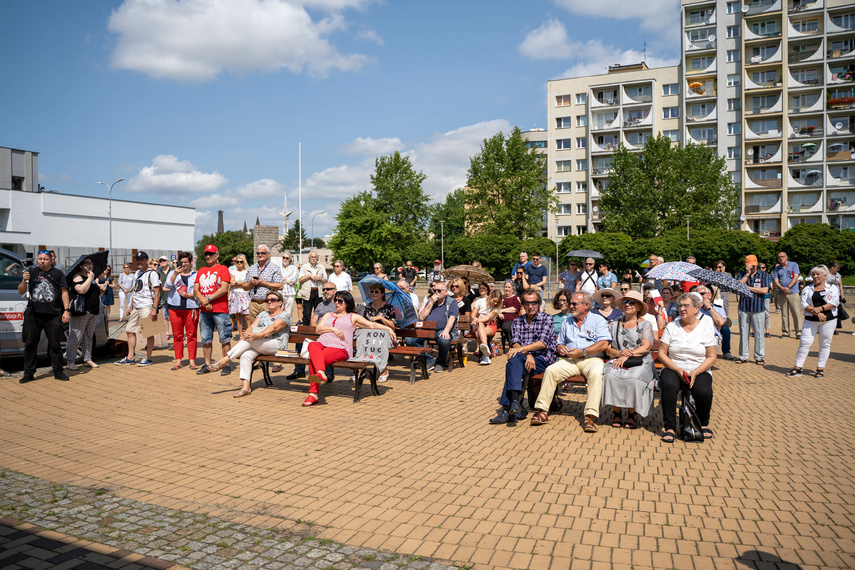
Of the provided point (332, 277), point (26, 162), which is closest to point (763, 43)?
point (332, 277)

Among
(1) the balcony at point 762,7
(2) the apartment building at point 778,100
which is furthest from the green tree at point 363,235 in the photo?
(1) the balcony at point 762,7

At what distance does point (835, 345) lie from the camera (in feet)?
47.1

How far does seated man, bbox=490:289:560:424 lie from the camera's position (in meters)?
7.18

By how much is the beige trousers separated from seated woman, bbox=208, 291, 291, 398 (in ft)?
13.1

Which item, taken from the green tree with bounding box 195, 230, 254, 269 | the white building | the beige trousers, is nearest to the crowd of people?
the beige trousers

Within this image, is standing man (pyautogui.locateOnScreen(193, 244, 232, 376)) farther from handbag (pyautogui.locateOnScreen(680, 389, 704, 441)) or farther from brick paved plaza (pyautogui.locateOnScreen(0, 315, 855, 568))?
handbag (pyautogui.locateOnScreen(680, 389, 704, 441))

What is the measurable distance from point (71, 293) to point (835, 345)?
16589mm

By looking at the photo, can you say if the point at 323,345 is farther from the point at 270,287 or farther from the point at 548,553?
the point at 548,553

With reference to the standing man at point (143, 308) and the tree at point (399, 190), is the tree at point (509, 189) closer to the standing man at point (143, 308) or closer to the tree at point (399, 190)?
the tree at point (399, 190)

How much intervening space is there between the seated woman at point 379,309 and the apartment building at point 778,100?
202ft

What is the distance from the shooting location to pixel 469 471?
18.0 ft

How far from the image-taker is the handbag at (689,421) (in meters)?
6.43

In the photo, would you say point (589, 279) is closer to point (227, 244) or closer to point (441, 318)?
point (441, 318)

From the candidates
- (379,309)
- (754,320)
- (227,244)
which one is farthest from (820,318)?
(227,244)
